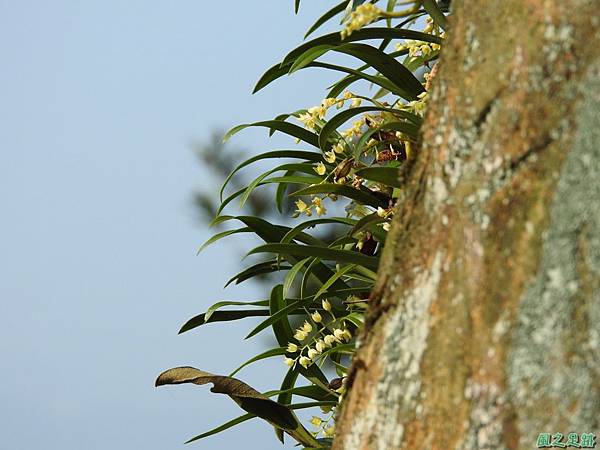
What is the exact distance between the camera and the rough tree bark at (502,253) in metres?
0.80

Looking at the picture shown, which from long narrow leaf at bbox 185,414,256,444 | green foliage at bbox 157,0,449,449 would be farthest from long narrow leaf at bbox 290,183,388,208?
long narrow leaf at bbox 185,414,256,444

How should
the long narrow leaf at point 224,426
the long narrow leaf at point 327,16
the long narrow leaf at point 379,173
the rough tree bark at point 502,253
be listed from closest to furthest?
the rough tree bark at point 502,253
the long narrow leaf at point 379,173
the long narrow leaf at point 327,16
the long narrow leaf at point 224,426

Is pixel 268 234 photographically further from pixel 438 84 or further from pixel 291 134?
pixel 438 84

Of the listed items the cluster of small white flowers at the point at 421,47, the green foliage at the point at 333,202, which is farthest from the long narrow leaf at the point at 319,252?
the cluster of small white flowers at the point at 421,47

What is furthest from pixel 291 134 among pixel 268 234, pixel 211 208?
pixel 211 208

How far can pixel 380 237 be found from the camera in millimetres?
1543

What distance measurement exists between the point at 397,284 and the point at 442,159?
135 mm

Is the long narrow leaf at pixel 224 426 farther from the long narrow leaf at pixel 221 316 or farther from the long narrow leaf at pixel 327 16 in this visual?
the long narrow leaf at pixel 327 16

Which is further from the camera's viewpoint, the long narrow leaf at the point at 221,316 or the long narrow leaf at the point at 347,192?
the long narrow leaf at the point at 221,316

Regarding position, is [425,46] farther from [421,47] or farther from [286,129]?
[286,129]

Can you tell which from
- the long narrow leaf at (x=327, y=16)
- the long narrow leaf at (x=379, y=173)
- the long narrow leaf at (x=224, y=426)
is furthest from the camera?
the long narrow leaf at (x=224, y=426)

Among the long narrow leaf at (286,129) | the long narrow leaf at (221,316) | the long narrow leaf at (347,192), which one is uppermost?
the long narrow leaf at (286,129)

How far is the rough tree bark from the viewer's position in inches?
31.3

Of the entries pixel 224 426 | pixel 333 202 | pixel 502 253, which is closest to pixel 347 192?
pixel 333 202
